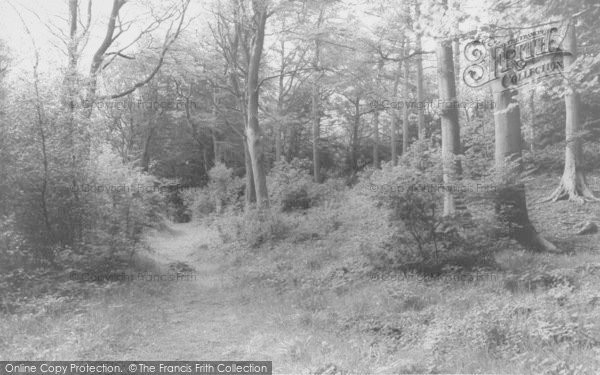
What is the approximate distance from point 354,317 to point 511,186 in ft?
15.5

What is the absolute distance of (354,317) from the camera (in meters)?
6.68

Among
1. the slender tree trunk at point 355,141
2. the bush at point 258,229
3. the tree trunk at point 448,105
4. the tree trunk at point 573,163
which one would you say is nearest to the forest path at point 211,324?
the bush at point 258,229

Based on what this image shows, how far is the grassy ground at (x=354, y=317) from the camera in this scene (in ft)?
15.4

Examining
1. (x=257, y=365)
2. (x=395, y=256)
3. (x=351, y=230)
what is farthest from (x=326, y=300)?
(x=351, y=230)

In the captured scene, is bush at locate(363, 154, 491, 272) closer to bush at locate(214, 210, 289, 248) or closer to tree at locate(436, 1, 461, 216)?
tree at locate(436, 1, 461, 216)

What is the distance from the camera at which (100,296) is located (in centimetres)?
864

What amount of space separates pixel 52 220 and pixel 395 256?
776 centimetres

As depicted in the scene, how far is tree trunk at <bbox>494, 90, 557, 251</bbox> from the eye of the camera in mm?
9156

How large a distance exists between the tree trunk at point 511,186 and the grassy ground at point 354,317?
1.63 ft

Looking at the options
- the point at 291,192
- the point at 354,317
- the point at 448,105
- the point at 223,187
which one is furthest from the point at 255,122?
the point at 223,187

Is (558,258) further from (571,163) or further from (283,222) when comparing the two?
(283,222)

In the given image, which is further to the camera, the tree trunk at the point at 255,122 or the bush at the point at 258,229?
the tree trunk at the point at 255,122

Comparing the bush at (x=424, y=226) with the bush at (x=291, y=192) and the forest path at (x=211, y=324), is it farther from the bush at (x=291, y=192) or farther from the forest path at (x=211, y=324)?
the bush at (x=291, y=192)

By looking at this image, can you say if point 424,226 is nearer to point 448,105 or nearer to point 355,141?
point 448,105
